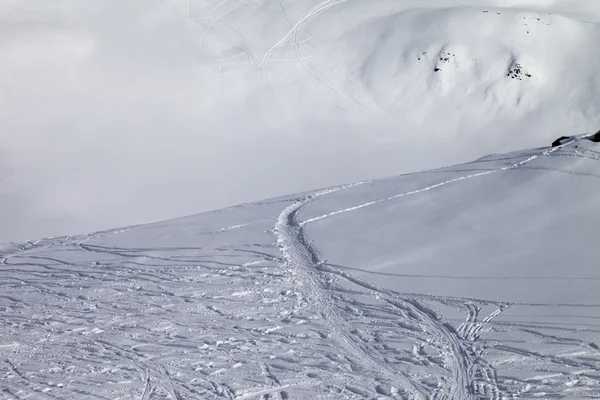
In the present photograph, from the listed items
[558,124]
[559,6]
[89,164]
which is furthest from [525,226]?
[559,6]

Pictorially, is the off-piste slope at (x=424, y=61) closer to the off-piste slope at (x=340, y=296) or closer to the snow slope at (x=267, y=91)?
the snow slope at (x=267, y=91)

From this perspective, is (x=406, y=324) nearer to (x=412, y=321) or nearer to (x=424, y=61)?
(x=412, y=321)

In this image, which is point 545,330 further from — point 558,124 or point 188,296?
point 558,124

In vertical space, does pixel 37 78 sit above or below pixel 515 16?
below

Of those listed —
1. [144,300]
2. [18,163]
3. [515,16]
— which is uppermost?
[515,16]

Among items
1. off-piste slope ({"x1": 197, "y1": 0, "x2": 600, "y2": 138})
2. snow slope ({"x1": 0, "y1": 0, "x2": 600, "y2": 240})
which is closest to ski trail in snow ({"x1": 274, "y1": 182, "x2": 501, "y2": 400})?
snow slope ({"x1": 0, "y1": 0, "x2": 600, "y2": 240})

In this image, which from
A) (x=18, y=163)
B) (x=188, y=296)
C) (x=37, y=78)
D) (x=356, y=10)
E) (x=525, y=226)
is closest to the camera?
(x=188, y=296)

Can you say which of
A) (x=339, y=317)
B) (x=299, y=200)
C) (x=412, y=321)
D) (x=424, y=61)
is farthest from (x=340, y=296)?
(x=424, y=61)

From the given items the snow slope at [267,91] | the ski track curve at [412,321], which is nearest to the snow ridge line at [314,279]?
the ski track curve at [412,321]
